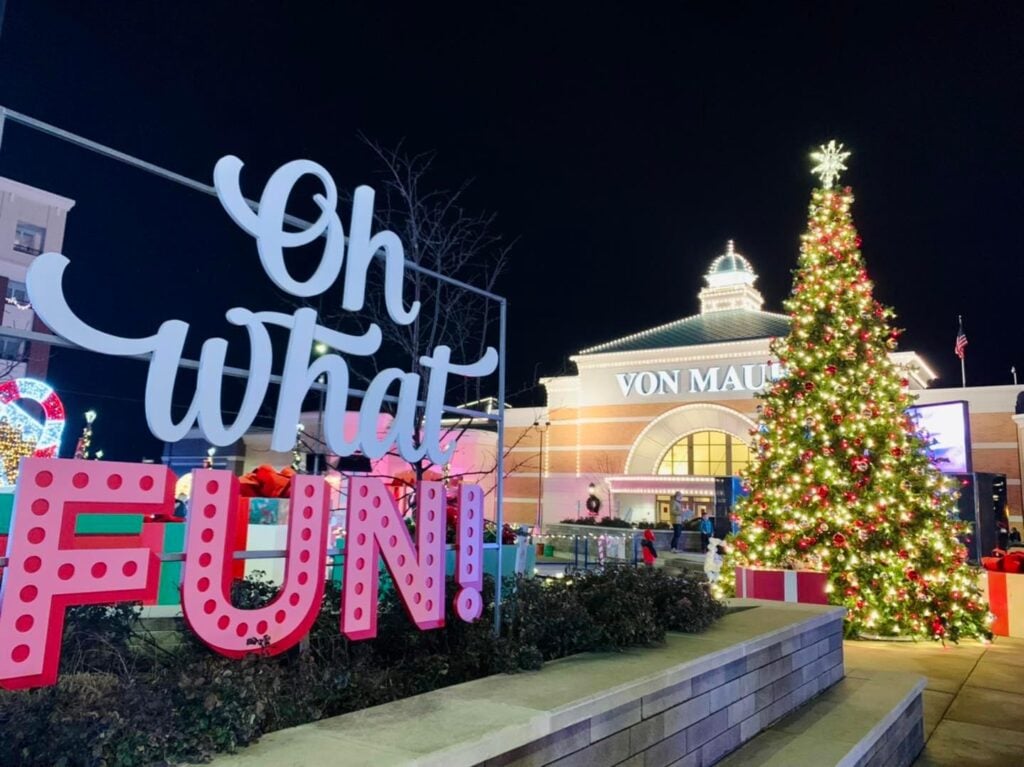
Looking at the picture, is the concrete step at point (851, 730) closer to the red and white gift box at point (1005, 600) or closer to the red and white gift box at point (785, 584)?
the red and white gift box at point (785, 584)

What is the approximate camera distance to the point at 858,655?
9.28 metres

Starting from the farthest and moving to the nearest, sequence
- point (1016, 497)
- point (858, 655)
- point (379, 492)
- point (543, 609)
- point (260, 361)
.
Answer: point (1016, 497), point (858, 655), point (543, 609), point (379, 492), point (260, 361)

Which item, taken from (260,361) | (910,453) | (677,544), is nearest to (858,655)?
(910,453)

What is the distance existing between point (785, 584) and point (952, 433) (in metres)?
6.23

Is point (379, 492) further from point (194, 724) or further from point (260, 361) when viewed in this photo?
point (194, 724)

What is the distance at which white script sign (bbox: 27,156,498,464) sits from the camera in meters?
3.32

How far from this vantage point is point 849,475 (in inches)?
439

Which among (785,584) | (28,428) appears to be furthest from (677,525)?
(28,428)

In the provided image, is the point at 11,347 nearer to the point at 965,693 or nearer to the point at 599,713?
the point at 599,713

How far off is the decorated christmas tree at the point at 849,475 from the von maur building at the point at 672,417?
71.7 ft

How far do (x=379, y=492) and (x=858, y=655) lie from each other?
7842 mm

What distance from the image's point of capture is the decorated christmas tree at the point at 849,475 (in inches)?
416

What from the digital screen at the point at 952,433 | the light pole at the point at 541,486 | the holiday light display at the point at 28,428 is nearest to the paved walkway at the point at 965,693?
the digital screen at the point at 952,433

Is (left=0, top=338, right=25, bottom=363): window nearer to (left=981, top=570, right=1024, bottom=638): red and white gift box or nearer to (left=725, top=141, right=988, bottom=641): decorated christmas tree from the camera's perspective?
(left=725, top=141, right=988, bottom=641): decorated christmas tree
